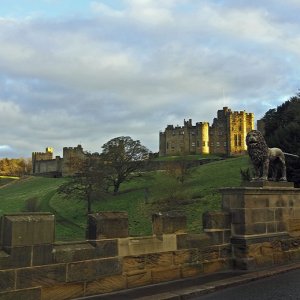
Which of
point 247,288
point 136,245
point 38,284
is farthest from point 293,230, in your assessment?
point 38,284

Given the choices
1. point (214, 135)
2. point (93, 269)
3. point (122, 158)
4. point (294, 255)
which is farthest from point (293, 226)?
point (214, 135)

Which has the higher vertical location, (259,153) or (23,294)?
(259,153)

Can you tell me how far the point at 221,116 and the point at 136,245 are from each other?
139 meters

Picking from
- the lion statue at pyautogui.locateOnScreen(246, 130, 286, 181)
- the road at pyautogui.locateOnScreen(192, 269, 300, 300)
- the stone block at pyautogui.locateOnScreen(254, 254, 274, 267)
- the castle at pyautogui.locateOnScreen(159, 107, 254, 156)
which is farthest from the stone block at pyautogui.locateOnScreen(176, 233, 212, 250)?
the castle at pyautogui.locateOnScreen(159, 107, 254, 156)

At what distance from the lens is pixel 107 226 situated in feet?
28.5

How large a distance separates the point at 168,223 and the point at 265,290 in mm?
2353

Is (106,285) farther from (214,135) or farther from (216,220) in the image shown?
(214,135)

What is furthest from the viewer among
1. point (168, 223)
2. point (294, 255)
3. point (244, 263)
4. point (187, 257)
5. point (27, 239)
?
point (294, 255)

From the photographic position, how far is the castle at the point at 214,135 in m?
135

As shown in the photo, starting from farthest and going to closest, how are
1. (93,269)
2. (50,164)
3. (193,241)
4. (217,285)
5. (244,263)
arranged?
(50,164) → (244,263) → (193,241) → (217,285) → (93,269)

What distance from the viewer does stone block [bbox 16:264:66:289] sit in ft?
24.1

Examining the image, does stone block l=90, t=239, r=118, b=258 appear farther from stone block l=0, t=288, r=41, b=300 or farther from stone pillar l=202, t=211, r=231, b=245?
stone pillar l=202, t=211, r=231, b=245

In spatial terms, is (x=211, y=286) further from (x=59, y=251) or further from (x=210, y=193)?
(x=210, y=193)

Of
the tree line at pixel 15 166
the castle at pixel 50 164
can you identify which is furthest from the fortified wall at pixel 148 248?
the tree line at pixel 15 166
